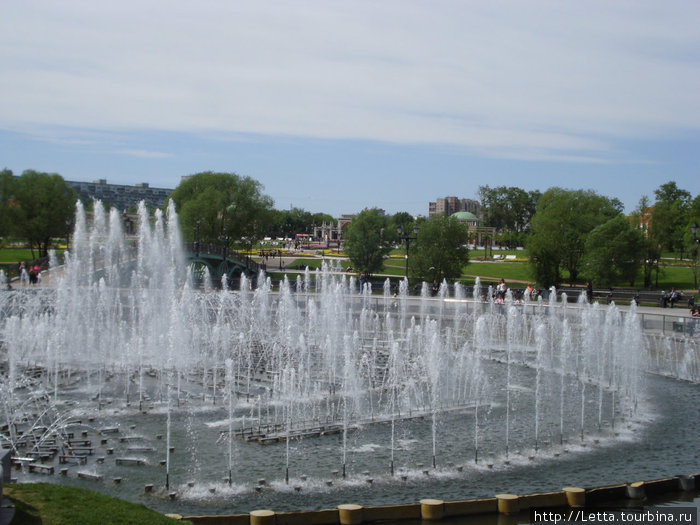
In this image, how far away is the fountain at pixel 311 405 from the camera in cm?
1288

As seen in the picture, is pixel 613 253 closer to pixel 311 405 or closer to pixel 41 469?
pixel 311 405

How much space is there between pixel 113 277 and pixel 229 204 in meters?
23.7

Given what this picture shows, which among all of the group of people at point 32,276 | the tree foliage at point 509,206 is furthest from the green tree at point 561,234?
the tree foliage at point 509,206

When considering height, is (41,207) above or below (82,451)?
above

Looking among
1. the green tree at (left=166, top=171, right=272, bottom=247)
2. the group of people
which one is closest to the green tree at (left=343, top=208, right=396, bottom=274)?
the green tree at (left=166, top=171, right=272, bottom=247)

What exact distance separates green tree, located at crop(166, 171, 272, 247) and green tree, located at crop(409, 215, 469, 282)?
62.8ft

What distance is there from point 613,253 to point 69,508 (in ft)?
148

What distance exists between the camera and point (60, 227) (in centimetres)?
6188

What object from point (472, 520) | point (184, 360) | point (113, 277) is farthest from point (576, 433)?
point (113, 277)

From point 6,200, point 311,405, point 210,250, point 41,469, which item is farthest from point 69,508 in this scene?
point 6,200

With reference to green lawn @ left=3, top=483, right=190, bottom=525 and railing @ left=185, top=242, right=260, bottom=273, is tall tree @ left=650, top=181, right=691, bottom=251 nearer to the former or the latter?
railing @ left=185, top=242, right=260, bottom=273

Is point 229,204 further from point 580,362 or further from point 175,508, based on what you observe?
point 175,508

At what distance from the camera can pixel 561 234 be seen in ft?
180

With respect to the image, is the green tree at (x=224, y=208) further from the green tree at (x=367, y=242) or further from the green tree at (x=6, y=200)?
the green tree at (x=6, y=200)
